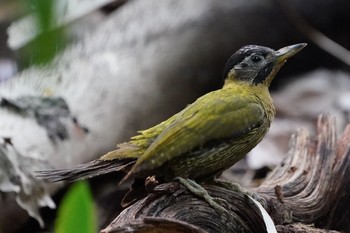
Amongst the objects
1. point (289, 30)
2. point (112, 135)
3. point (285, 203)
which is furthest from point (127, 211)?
point (289, 30)

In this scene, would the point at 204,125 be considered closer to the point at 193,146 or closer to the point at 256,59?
the point at 193,146

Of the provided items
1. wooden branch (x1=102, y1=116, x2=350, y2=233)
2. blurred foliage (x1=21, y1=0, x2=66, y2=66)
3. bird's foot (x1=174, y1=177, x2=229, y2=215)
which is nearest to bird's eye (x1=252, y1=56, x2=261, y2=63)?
wooden branch (x1=102, y1=116, x2=350, y2=233)

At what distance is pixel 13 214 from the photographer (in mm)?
4324

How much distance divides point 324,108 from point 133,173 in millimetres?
3686

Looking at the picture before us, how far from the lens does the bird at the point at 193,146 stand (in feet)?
10.3

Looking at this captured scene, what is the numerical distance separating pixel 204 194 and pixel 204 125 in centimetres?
30

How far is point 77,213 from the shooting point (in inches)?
43.6

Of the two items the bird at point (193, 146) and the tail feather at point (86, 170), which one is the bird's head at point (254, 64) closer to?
the bird at point (193, 146)

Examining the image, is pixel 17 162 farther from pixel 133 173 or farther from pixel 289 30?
pixel 289 30

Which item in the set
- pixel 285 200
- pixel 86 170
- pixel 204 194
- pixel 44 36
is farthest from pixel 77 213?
pixel 285 200

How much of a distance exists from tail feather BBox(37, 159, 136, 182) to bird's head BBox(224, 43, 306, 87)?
2.68 feet

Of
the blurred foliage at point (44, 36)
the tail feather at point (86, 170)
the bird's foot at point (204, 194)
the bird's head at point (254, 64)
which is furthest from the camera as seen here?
the bird's head at point (254, 64)

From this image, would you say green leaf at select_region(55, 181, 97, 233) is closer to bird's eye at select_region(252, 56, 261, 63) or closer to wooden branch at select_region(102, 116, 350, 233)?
wooden branch at select_region(102, 116, 350, 233)

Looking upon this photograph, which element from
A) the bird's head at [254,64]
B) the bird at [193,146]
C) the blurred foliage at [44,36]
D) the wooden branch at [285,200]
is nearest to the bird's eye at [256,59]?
the bird's head at [254,64]
